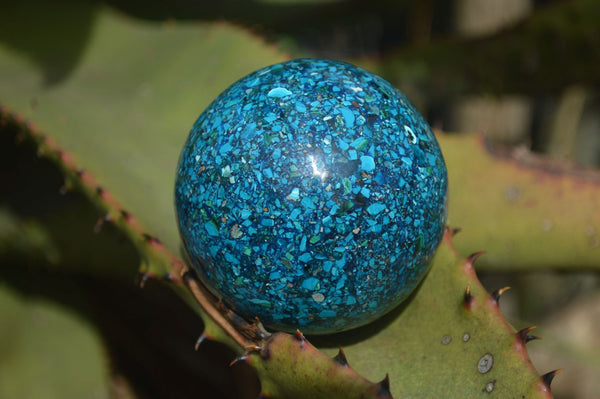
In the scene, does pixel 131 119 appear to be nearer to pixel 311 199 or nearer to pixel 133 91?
pixel 133 91

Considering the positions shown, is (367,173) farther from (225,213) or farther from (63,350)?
(63,350)

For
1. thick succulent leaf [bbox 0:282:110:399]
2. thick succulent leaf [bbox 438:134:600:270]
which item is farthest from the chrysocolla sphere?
thick succulent leaf [bbox 0:282:110:399]

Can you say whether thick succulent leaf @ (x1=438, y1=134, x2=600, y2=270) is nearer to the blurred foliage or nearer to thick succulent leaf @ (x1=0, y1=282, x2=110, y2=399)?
the blurred foliage

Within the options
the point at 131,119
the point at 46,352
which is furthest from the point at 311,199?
the point at 46,352

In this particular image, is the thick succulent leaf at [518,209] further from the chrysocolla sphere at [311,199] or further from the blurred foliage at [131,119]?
the chrysocolla sphere at [311,199]

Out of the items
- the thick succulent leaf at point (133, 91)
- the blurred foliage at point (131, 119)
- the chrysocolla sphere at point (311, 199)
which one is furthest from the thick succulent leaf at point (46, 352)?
the chrysocolla sphere at point (311, 199)
